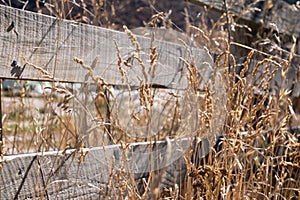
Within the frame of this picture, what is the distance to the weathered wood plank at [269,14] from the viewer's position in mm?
2145

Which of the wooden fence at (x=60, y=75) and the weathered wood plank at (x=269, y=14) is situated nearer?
the wooden fence at (x=60, y=75)

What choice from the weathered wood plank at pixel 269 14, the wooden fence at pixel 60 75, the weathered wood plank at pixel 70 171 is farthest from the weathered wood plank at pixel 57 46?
the weathered wood plank at pixel 269 14

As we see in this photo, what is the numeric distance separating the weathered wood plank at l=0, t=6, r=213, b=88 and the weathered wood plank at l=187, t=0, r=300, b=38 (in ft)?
2.20

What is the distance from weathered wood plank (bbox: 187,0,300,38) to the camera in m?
2.14

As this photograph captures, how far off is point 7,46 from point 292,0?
331 centimetres

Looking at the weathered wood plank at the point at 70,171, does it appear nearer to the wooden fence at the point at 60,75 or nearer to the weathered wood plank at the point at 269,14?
the wooden fence at the point at 60,75

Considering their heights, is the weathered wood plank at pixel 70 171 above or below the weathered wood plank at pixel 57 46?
below

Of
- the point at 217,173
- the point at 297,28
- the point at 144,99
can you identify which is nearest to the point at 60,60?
the point at 144,99

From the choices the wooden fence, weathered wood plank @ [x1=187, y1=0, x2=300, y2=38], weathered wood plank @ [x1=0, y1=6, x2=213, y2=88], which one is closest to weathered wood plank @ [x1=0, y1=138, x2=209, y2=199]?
the wooden fence

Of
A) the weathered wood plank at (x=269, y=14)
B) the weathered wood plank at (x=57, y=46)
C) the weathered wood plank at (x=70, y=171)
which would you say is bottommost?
the weathered wood plank at (x=70, y=171)

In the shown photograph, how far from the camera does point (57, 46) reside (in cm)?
120

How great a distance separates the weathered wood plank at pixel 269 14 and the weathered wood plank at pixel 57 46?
671 millimetres

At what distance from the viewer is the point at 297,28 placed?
2.78 metres

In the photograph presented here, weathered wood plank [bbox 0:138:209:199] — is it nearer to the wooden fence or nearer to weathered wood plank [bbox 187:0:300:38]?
the wooden fence
